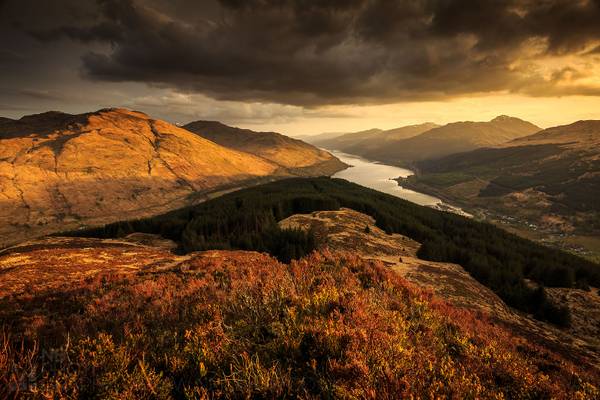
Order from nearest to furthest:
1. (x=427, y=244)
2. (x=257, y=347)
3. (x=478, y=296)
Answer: (x=257, y=347) → (x=478, y=296) → (x=427, y=244)

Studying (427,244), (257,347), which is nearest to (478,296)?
(257,347)

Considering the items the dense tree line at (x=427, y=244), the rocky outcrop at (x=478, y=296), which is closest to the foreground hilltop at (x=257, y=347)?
the rocky outcrop at (x=478, y=296)

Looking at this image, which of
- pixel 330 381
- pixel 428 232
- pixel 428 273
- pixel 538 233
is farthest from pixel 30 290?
pixel 538 233

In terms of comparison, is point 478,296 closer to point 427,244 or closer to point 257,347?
point 257,347

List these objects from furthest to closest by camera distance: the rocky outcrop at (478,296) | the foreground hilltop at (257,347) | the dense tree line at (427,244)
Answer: the dense tree line at (427,244)
the rocky outcrop at (478,296)
the foreground hilltop at (257,347)

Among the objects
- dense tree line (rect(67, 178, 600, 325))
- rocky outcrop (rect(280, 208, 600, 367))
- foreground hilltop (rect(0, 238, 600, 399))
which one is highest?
foreground hilltop (rect(0, 238, 600, 399))

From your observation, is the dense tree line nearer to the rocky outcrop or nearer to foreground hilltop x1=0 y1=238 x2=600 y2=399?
the rocky outcrop

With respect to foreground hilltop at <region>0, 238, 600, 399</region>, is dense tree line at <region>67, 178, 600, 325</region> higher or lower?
lower

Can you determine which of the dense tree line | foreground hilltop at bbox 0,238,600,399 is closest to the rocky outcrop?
the dense tree line

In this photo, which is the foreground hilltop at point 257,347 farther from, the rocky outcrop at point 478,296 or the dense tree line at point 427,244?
the dense tree line at point 427,244

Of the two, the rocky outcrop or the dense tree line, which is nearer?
the rocky outcrop

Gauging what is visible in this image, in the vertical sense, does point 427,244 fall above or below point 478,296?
below

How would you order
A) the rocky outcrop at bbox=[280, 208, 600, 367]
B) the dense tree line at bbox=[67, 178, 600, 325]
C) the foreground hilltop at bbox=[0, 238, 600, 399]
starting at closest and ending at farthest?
the foreground hilltop at bbox=[0, 238, 600, 399] < the rocky outcrop at bbox=[280, 208, 600, 367] < the dense tree line at bbox=[67, 178, 600, 325]

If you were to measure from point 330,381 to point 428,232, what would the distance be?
3424 inches
